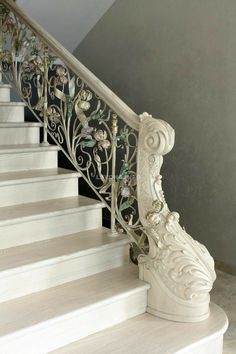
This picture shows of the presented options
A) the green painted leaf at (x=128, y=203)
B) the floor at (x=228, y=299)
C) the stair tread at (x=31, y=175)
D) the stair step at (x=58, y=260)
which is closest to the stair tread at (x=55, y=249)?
the stair step at (x=58, y=260)

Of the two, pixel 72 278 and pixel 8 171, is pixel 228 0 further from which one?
pixel 72 278

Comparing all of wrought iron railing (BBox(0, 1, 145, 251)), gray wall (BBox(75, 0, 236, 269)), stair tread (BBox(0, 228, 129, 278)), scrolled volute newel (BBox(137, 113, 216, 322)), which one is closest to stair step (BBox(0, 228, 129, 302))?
stair tread (BBox(0, 228, 129, 278))

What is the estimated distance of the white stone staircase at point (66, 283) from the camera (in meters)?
2.39

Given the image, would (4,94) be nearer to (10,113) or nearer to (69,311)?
(10,113)

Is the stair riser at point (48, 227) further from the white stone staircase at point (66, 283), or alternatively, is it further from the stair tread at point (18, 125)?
the stair tread at point (18, 125)

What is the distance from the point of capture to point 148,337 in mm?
2502

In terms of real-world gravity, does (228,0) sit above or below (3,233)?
above

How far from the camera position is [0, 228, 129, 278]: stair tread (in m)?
2.62

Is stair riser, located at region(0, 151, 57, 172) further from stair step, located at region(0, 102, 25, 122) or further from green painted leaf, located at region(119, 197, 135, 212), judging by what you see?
green painted leaf, located at region(119, 197, 135, 212)

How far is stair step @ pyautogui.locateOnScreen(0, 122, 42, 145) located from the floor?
198cm

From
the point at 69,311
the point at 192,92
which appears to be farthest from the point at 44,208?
the point at 192,92

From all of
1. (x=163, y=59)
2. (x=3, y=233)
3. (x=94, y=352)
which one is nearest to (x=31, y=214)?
(x=3, y=233)

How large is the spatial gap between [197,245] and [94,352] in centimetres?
84

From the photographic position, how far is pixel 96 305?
254cm
